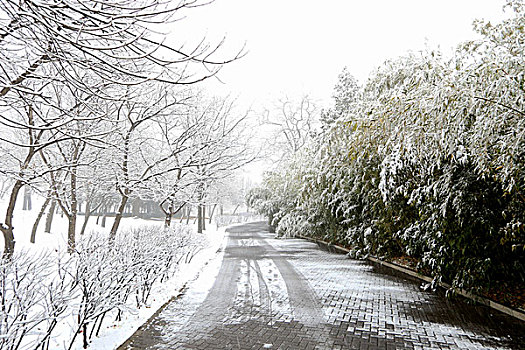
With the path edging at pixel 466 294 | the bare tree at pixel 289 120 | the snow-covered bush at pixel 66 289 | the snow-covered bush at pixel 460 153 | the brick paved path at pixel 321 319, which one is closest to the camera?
the snow-covered bush at pixel 66 289

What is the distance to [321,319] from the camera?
481cm

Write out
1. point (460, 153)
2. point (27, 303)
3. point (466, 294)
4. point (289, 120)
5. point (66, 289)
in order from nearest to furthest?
point (27, 303), point (66, 289), point (460, 153), point (466, 294), point (289, 120)

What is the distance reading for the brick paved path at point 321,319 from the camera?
3.96m

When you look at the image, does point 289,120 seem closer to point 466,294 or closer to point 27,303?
point 466,294

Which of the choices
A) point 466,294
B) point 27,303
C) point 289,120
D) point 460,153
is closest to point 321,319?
point 466,294

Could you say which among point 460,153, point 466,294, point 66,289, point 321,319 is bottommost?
point 321,319

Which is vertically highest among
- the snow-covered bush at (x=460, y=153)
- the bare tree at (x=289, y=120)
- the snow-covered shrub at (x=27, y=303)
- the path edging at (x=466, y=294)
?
the bare tree at (x=289, y=120)

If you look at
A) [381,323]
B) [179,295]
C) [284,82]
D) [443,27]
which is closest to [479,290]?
[381,323]

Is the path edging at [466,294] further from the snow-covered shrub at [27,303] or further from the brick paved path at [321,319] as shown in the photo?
the snow-covered shrub at [27,303]

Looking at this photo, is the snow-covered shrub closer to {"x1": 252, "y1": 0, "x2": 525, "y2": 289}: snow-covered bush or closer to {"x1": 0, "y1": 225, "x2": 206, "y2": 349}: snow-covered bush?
{"x1": 0, "y1": 225, "x2": 206, "y2": 349}: snow-covered bush

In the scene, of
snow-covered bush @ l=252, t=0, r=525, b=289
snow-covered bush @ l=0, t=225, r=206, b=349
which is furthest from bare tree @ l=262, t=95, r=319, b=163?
snow-covered bush @ l=0, t=225, r=206, b=349

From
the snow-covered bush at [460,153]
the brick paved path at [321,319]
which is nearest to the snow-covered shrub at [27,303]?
the brick paved path at [321,319]

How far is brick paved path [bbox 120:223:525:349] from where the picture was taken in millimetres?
3961

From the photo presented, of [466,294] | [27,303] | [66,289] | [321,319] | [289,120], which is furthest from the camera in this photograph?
[289,120]
